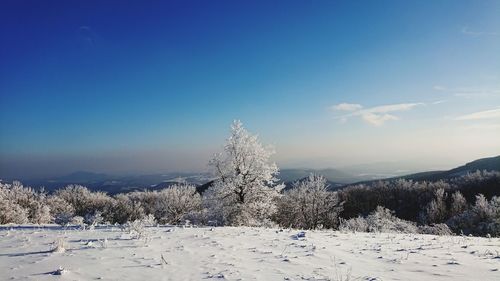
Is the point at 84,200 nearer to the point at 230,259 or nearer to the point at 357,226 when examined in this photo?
the point at 357,226

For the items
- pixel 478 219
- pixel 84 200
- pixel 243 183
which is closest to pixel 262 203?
pixel 243 183

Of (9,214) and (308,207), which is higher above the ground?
(9,214)

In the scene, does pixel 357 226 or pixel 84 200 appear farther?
pixel 84 200

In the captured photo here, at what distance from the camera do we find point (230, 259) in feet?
38.7

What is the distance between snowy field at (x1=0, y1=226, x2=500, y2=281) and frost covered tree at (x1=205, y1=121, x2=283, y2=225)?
24.8 meters

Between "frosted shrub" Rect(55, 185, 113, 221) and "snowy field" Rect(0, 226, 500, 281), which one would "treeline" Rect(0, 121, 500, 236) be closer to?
"frosted shrub" Rect(55, 185, 113, 221)

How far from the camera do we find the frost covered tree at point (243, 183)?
135 feet

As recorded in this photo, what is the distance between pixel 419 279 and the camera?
9.74m

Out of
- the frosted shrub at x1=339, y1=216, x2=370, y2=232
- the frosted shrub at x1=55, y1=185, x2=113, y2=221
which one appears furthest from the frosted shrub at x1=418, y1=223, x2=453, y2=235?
the frosted shrub at x1=55, y1=185, x2=113, y2=221

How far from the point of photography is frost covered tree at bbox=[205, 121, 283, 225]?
4109cm

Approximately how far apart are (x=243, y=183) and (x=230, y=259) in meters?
29.8

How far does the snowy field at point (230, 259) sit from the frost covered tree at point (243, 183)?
2484 cm

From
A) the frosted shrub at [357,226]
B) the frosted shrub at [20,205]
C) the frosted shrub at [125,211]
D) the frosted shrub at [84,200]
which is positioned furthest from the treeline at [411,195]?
the frosted shrub at [20,205]

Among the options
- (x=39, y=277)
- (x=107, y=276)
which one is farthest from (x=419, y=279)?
(x=39, y=277)
